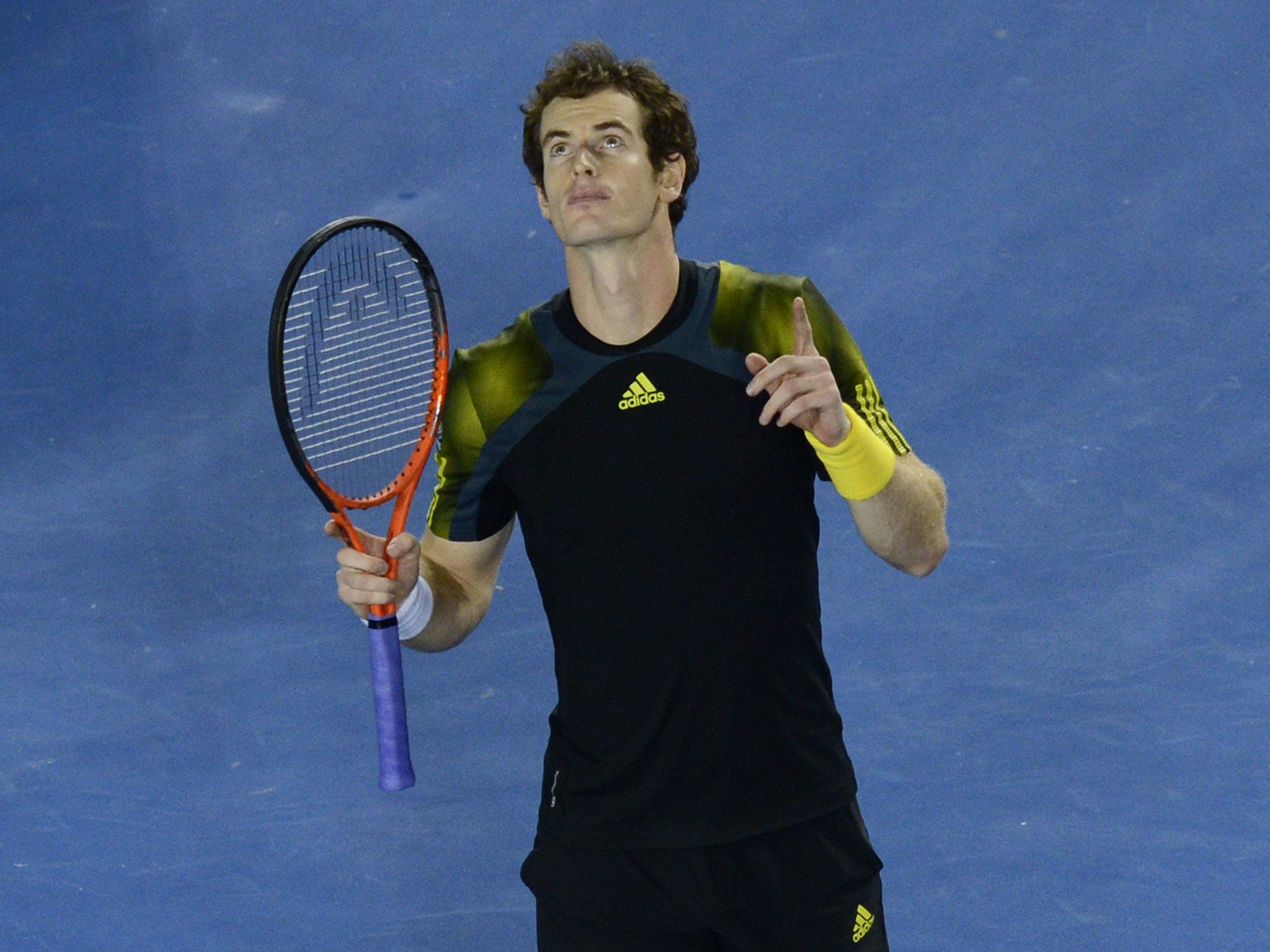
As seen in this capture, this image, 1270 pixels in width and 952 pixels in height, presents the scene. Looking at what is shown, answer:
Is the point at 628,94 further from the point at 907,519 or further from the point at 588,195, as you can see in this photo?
the point at 907,519

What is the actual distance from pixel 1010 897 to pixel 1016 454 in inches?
57.5

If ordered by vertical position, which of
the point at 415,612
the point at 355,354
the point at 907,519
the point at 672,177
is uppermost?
the point at 355,354

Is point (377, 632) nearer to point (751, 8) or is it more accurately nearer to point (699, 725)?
point (699, 725)

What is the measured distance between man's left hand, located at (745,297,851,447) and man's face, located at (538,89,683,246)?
424 millimetres

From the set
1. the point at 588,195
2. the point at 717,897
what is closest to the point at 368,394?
the point at 588,195

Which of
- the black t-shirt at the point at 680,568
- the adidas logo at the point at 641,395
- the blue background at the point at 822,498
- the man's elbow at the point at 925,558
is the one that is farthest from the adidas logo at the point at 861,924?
the blue background at the point at 822,498

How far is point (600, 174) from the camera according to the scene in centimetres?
346

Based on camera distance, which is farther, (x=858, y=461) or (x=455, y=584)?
(x=455, y=584)

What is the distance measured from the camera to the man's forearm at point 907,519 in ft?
10.9

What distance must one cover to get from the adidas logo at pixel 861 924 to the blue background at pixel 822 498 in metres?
1.56

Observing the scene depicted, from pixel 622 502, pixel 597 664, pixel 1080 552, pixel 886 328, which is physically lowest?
pixel 597 664

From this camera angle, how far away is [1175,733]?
204 inches

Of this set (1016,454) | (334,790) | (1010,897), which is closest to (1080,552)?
(1016,454)

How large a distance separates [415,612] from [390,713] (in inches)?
10.3
